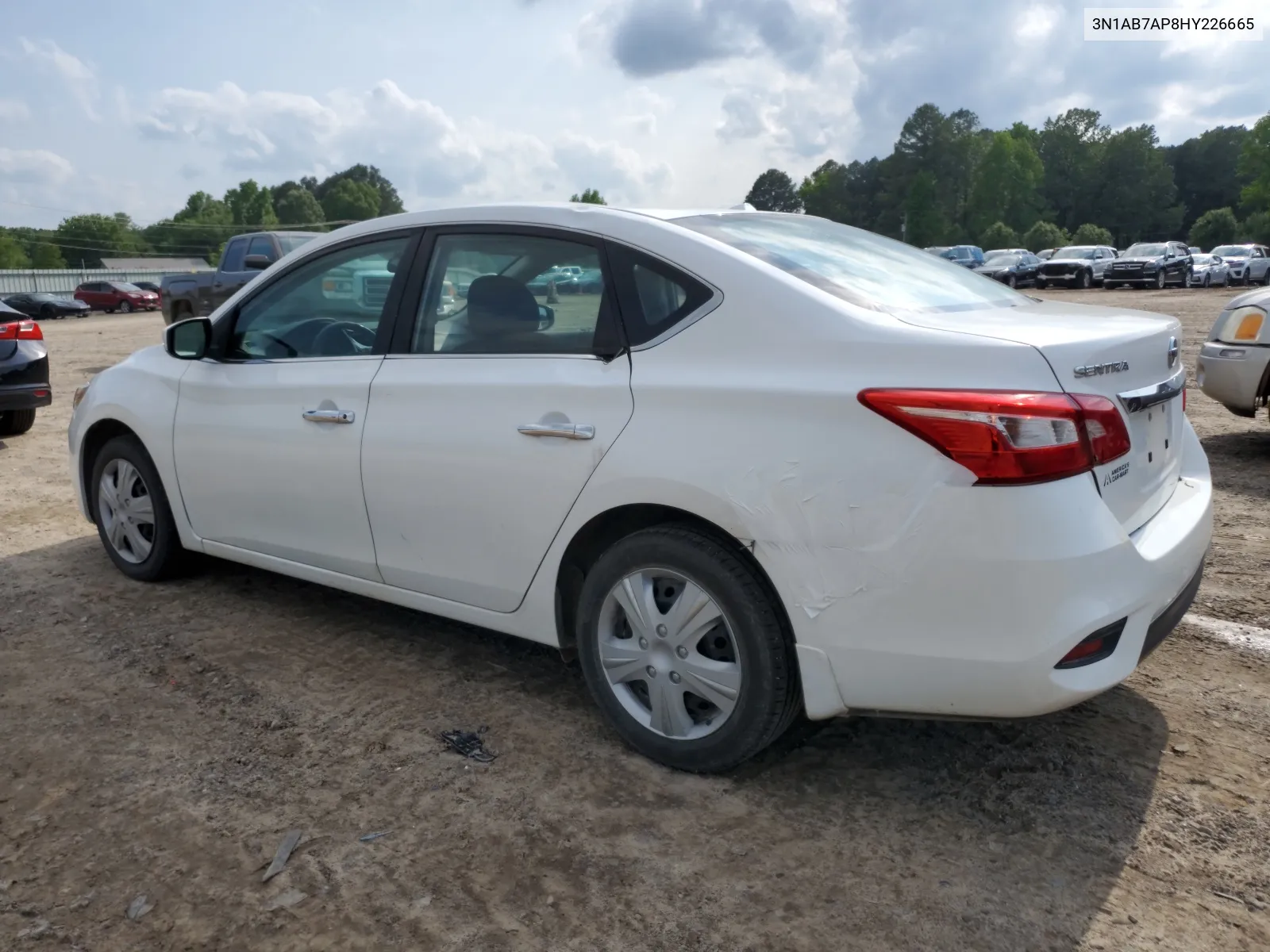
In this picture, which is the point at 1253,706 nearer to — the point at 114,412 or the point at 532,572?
the point at 532,572

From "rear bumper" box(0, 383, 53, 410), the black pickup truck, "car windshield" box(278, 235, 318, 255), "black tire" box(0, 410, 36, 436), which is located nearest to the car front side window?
"rear bumper" box(0, 383, 53, 410)

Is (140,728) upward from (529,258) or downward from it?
downward

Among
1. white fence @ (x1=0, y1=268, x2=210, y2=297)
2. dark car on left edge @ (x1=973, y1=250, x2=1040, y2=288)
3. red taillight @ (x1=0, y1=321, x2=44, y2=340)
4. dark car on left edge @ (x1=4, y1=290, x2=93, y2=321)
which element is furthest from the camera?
white fence @ (x1=0, y1=268, x2=210, y2=297)

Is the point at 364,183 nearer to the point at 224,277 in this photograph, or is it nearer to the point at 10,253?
the point at 10,253

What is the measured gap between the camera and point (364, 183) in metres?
135

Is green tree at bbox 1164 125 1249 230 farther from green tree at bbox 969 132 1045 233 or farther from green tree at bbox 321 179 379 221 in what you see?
green tree at bbox 321 179 379 221

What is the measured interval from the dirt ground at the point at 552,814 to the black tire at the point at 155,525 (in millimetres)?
594

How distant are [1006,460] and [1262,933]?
3.85 ft

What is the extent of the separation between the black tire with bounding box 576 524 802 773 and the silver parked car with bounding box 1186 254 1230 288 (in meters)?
42.2

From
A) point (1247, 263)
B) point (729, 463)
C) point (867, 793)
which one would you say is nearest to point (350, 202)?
point (1247, 263)

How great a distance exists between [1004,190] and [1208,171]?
26599 millimetres

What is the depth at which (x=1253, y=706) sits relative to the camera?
11.3 ft

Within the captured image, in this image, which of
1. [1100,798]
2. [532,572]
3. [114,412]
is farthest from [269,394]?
[1100,798]

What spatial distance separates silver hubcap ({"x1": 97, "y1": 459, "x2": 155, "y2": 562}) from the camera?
4812 millimetres
